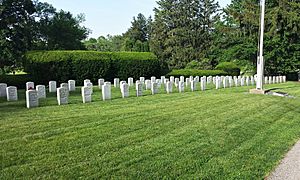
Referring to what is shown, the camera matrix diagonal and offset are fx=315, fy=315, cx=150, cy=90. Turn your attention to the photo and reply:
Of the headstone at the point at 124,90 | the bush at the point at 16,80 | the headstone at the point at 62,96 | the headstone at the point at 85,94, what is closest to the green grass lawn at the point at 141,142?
the headstone at the point at 62,96

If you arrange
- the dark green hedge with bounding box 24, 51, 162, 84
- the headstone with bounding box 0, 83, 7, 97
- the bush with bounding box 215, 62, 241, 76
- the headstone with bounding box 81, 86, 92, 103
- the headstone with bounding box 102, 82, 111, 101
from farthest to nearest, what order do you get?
1. the bush with bounding box 215, 62, 241, 76
2. the dark green hedge with bounding box 24, 51, 162, 84
3. the headstone with bounding box 0, 83, 7, 97
4. the headstone with bounding box 102, 82, 111, 101
5. the headstone with bounding box 81, 86, 92, 103

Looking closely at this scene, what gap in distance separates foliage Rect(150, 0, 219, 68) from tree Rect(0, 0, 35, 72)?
28.4m

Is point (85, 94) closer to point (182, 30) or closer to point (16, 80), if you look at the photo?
point (16, 80)

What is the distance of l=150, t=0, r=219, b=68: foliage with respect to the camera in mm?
61094

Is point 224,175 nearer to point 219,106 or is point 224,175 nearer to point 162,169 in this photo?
point 162,169

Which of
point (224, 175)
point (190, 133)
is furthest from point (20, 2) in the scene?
point (224, 175)

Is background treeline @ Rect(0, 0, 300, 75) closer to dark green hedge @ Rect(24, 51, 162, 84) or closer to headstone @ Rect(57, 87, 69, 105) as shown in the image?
dark green hedge @ Rect(24, 51, 162, 84)

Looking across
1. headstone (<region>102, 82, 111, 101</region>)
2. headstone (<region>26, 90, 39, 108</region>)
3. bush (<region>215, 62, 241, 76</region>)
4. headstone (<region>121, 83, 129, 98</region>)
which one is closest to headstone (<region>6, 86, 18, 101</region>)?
headstone (<region>26, 90, 39, 108</region>)

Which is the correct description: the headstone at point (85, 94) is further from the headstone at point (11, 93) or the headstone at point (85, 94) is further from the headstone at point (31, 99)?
the headstone at point (11, 93)

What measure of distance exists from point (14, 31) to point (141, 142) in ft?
117

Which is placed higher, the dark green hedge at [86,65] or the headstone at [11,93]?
the dark green hedge at [86,65]

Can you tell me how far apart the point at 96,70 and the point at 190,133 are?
18960 mm

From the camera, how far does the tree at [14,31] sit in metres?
36.5

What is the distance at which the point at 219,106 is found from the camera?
12.0 meters
